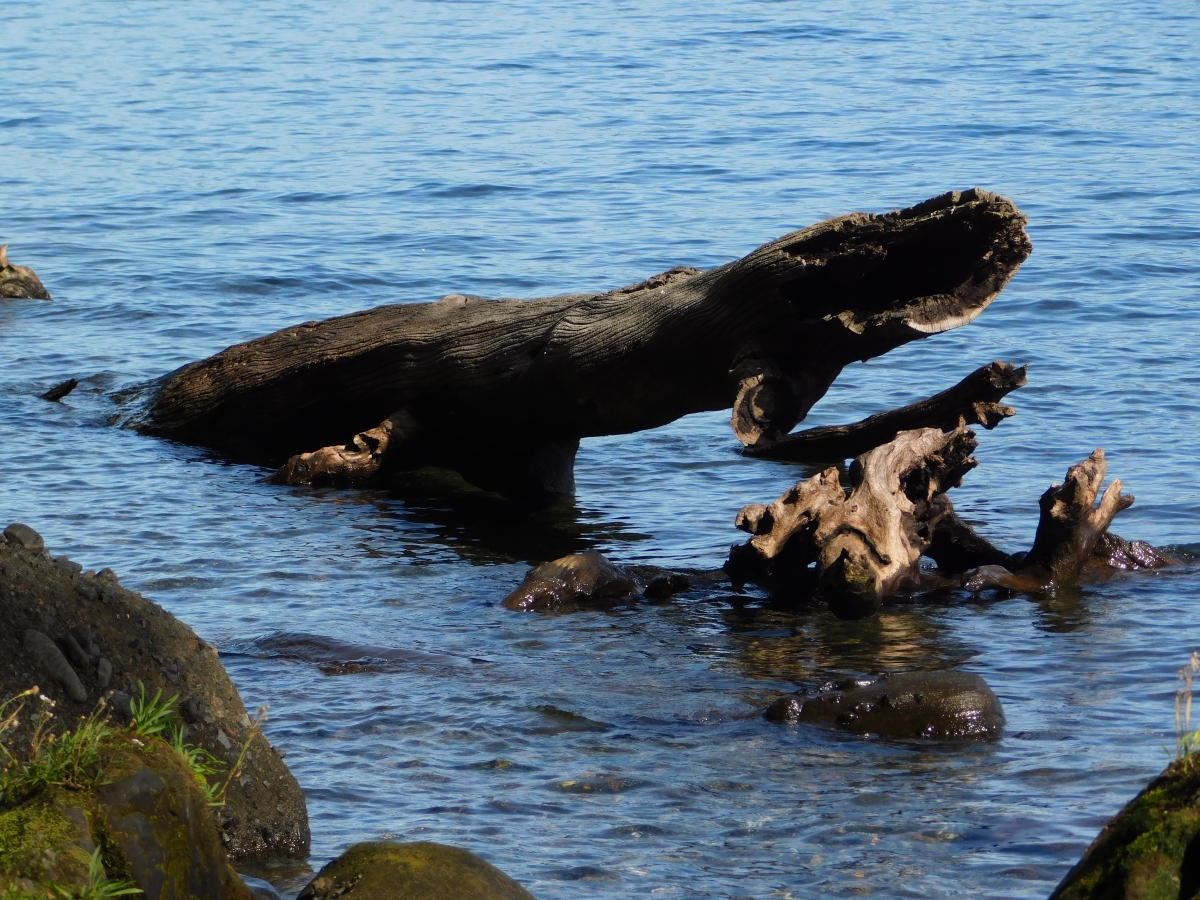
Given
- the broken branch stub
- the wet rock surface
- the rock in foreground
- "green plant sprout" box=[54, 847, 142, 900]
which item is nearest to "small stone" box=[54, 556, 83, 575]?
the wet rock surface

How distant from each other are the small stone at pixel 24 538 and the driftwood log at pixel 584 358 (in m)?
3.99

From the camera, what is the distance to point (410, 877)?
431 centimetres

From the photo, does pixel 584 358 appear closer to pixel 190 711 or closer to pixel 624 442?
pixel 624 442

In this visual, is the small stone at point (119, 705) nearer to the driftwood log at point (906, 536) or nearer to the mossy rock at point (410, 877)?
the mossy rock at point (410, 877)

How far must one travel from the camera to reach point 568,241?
19.5m

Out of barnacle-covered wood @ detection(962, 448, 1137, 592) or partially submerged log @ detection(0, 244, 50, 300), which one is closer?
barnacle-covered wood @ detection(962, 448, 1137, 592)

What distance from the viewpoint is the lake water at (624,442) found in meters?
5.79

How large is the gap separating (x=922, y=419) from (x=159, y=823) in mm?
6528

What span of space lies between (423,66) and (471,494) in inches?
1024

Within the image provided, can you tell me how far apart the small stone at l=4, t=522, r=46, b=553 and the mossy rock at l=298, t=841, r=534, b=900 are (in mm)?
1591

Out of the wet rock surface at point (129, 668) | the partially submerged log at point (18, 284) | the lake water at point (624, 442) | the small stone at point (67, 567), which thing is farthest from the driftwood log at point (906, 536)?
the partially submerged log at point (18, 284)

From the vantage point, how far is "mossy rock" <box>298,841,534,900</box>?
168 inches

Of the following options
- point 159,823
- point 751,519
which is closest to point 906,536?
point 751,519

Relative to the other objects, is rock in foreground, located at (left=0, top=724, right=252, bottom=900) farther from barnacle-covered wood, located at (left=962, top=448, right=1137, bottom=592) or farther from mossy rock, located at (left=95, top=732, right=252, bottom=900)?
barnacle-covered wood, located at (left=962, top=448, right=1137, bottom=592)
